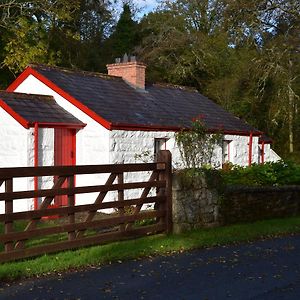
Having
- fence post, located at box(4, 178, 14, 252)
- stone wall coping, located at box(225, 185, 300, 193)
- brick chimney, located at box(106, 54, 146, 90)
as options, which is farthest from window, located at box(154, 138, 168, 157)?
fence post, located at box(4, 178, 14, 252)

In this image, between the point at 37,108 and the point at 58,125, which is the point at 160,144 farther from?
the point at 37,108

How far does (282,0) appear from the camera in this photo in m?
25.9

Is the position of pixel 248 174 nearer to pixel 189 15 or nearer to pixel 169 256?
pixel 169 256

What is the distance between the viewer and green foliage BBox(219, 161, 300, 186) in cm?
1521

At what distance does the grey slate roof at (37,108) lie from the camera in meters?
16.0

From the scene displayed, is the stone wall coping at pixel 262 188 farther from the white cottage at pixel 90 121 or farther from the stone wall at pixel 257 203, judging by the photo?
the white cottage at pixel 90 121

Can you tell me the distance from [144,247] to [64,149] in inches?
304

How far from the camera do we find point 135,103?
19375 mm

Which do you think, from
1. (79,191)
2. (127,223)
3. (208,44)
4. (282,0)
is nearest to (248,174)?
(127,223)

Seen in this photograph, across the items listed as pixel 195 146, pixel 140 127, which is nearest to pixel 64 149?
pixel 140 127

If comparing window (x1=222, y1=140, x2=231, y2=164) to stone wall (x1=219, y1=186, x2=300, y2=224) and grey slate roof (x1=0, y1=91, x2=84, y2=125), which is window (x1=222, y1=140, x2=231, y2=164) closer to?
stone wall (x1=219, y1=186, x2=300, y2=224)

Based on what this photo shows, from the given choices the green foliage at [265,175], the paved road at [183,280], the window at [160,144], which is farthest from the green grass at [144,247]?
the window at [160,144]

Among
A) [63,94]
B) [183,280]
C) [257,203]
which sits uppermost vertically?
[63,94]

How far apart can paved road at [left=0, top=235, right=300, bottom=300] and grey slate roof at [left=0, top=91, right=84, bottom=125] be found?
782cm
